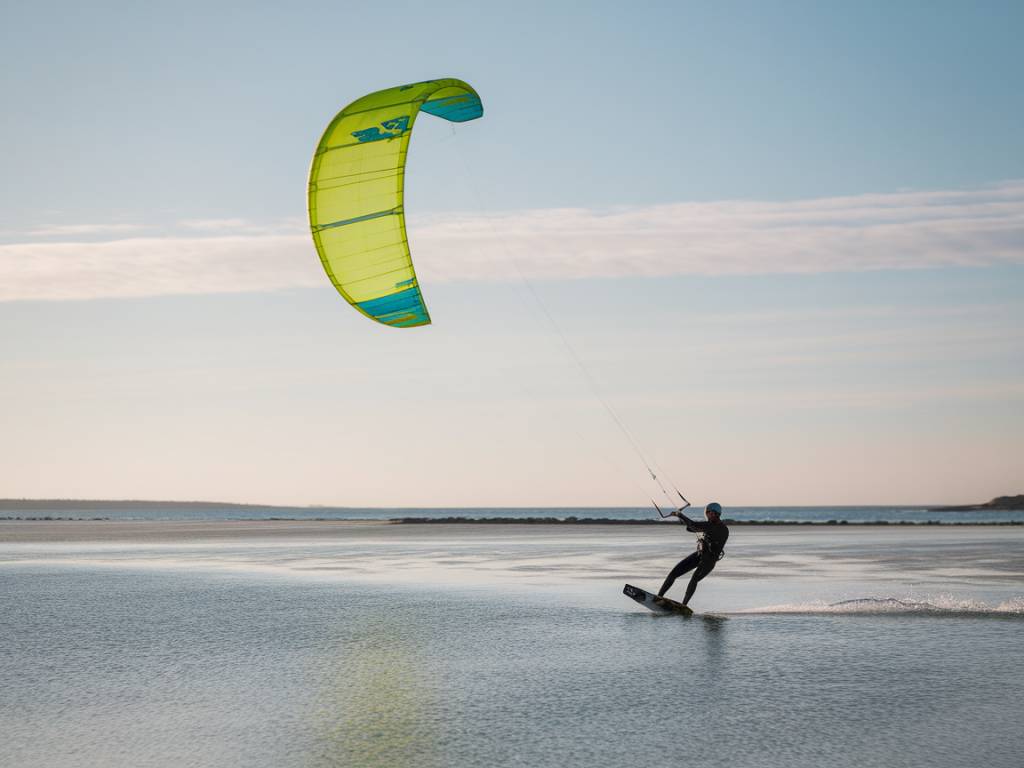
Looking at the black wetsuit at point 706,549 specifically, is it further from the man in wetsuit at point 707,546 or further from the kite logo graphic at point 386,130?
the kite logo graphic at point 386,130

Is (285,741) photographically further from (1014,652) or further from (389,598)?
(389,598)

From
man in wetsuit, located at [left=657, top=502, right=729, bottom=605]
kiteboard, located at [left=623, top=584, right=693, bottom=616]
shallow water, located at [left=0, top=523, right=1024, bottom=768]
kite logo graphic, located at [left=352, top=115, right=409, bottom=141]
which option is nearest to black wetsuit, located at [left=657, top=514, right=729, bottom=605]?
man in wetsuit, located at [left=657, top=502, right=729, bottom=605]

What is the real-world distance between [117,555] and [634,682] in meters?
25.5

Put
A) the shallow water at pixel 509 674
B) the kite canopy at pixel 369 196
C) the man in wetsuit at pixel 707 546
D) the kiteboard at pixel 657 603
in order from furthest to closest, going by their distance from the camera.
→ the kite canopy at pixel 369 196 → the man in wetsuit at pixel 707 546 → the kiteboard at pixel 657 603 → the shallow water at pixel 509 674

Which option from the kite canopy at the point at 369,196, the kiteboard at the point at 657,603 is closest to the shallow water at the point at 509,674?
the kiteboard at the point at 657,603

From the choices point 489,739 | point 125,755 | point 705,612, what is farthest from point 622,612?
point 125,755

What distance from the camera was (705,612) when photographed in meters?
15.0

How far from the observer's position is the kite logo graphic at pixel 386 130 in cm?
1505

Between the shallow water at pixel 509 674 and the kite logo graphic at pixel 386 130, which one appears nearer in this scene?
the shallow water at pixel 509 674

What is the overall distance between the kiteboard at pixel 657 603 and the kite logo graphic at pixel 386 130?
7.51 metres

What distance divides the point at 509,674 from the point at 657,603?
5528 mm

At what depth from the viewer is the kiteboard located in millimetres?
14758

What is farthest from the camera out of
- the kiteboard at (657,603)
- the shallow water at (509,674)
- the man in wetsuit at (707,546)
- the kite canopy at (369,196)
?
the kite canopy at (369,196)

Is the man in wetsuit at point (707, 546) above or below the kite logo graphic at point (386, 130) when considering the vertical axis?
below
